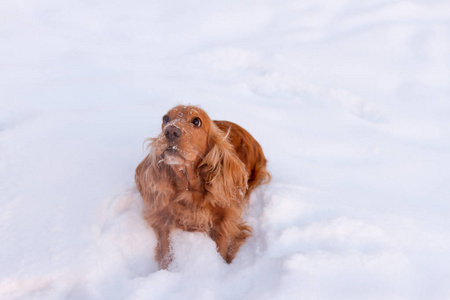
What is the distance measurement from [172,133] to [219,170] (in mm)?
397

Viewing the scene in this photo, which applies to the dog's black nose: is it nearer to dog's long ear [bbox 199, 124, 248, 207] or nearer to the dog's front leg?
dog's long ear [bbox 199, 124, 248, 207]

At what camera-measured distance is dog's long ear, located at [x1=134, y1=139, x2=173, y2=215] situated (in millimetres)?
1978

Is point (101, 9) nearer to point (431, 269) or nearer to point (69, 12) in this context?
point (69, 12)

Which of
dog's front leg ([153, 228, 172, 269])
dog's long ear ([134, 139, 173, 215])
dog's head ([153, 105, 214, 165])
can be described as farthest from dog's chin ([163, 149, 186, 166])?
dog's front leg ([153, 228, 172, 269])

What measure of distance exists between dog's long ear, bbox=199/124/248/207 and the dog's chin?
215 mm

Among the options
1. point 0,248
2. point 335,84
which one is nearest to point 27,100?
point 0,248

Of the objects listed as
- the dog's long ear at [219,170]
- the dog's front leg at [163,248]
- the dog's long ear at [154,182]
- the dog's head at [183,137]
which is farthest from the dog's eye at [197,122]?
the dog's front leg at [163,248]

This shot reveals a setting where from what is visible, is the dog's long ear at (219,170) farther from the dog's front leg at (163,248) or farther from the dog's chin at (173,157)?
the dog's front leg at (163,248)

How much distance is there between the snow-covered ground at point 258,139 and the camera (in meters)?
1.85

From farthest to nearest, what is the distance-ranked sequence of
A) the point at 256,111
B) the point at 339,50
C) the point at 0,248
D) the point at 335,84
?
1. the point at 339,50
2. the point at 335,84
3. the point at 256,111
4. the point at 0,248

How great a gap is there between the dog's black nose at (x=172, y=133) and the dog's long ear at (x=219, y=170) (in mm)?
289

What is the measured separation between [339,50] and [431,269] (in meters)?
3.59

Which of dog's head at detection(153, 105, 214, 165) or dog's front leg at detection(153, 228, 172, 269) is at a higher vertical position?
dog's head at detection(153, 105, 214, 165)

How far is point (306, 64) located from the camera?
4523 millimetres
